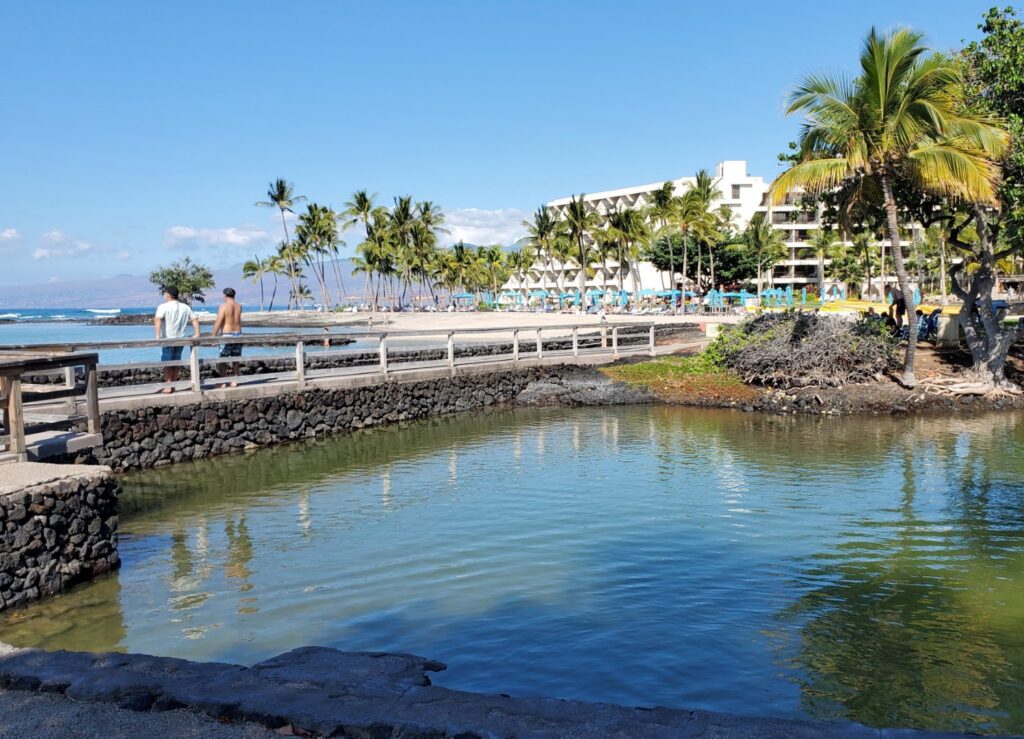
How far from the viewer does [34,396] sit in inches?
380

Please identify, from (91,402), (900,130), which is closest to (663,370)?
(900,130)

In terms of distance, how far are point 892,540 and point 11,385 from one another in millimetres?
10334

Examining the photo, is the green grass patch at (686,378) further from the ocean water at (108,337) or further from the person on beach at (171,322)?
the person on beach at (171,322)

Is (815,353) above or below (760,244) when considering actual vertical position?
below

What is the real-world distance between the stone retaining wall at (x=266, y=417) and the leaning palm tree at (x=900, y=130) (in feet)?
33.1

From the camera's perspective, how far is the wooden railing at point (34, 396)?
907 cm

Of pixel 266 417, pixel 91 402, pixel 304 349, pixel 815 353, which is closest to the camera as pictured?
pixel 91 402

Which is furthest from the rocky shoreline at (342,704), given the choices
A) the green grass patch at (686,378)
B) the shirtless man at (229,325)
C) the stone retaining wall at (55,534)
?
the green grass patch at (686,378)

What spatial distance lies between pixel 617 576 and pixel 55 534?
579 cm

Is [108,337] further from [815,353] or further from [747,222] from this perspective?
[747,222]

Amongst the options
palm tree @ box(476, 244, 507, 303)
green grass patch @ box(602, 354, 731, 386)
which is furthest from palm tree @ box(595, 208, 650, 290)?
green grass patch @ box(602, 354, 731, 386)

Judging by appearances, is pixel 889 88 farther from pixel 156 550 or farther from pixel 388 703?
pixel 388 703

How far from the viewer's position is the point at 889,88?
20484 mm

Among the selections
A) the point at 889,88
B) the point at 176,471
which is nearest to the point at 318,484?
the point at 176,471
